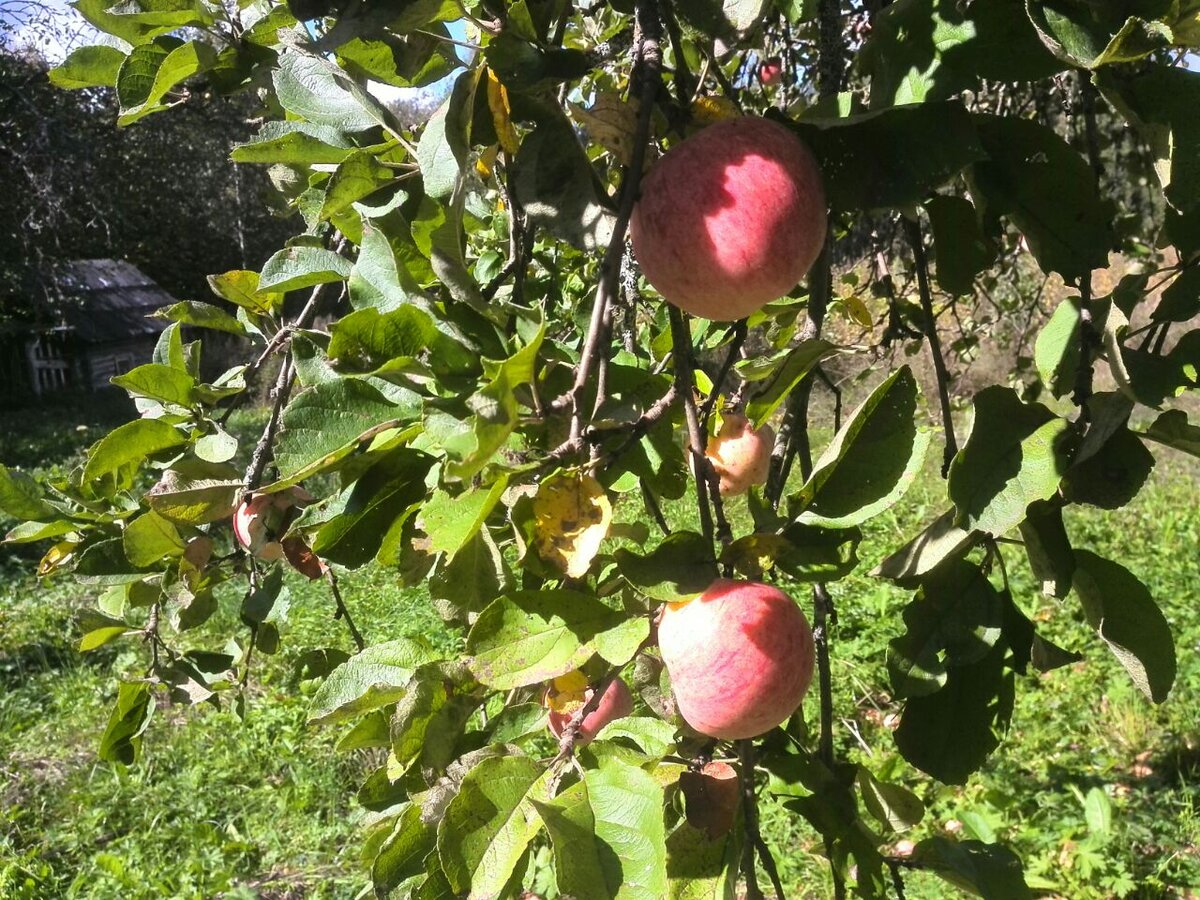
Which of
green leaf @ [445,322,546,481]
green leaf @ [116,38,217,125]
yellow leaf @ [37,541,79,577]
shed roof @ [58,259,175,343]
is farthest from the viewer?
shed roof @ [58,259,175,343]

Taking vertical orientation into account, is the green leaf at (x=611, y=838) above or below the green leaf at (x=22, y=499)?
above

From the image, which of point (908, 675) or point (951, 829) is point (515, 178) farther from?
point (951, 829)

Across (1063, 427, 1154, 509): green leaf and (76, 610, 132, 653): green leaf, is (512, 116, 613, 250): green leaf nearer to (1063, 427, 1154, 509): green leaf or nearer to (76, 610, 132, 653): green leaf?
(1063, 427, 1154, 509): green leaf

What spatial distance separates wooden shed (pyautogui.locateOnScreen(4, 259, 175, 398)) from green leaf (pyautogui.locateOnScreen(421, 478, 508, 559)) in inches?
601

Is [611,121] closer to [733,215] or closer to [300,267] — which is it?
[733,215]

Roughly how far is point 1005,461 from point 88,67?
1116mm

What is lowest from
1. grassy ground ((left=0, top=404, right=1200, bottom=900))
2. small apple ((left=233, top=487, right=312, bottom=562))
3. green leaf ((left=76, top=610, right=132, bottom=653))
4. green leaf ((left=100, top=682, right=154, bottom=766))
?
grassy ground ((left=0, top=404, right=1200, bottom=900))

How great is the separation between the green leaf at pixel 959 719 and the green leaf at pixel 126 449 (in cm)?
88

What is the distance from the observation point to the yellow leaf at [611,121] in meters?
0.71

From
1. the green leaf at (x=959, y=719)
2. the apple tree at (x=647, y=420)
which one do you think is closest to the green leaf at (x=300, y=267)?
the apple tree at (x=647, y=420)

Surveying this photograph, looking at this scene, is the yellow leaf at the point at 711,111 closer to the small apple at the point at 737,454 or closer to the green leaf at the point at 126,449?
the small apple at the point at 737,454

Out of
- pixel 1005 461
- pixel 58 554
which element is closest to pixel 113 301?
pixel 58 554

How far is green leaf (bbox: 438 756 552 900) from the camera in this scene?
0.67 m

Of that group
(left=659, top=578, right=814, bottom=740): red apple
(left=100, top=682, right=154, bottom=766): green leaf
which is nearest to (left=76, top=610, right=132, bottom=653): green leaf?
(left=100, top=682, right=154, bottom=766): green leaf
